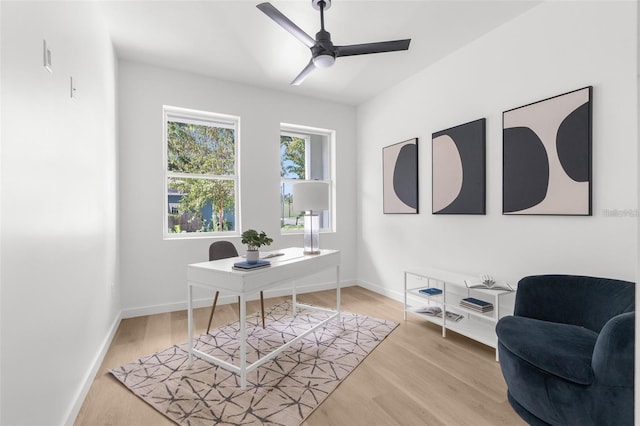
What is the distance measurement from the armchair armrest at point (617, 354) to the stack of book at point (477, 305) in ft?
4.37

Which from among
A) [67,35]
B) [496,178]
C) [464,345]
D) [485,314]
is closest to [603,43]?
[496,178]

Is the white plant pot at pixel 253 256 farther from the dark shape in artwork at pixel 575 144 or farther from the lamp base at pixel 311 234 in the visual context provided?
the dark shape in artwork at pixel 575 144

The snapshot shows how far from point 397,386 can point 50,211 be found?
7.34 feet

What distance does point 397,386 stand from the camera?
6.93 feet

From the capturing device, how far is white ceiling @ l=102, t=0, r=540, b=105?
252 cm

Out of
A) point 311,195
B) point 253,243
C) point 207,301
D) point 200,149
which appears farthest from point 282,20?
point 207,301

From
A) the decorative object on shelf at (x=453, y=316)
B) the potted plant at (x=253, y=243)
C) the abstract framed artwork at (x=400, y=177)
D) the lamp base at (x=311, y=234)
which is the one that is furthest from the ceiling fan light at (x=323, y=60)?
the decorative object on shelf at (x=453, y=316)

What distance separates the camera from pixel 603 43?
2.13m

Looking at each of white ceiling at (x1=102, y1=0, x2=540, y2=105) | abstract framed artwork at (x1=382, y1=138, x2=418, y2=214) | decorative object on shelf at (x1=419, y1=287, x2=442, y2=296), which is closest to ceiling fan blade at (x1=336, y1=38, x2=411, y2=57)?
white ceiling at (x1=102, y1=0, x2=540, y2=105)

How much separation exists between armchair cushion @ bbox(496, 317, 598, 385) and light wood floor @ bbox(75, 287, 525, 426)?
47 centimetres

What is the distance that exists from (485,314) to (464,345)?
328 millimetres

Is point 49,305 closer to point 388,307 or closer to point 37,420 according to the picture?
point 37,420

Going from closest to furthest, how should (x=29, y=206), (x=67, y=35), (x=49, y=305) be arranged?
(x=29, y=206) → (x=49, y=305) → (x=67, y=35)

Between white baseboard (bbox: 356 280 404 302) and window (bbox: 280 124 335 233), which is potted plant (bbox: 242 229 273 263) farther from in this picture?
white baseboard (bbox: 356 280 404 302)
